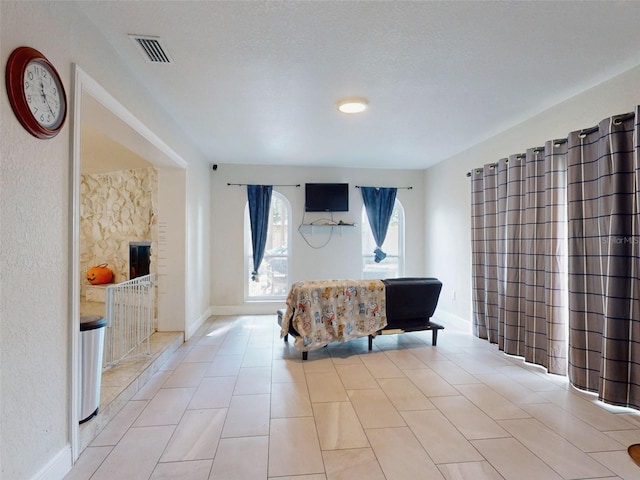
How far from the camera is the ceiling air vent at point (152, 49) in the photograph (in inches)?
81.4

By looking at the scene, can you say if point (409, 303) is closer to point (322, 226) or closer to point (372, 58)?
point (322, 226)

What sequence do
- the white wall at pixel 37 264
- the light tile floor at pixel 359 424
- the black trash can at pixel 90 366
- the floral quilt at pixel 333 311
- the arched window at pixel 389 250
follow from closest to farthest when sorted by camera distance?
the white wall at pixel 37 264 < the light tile floor at pixel 359 424 < the black trash can at pixel 90 366 < the floral quilt at pixel 333 311 < the arched window at pixel 389 250

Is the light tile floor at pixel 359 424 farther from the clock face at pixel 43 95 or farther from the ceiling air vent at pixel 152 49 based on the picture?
the ceiling air vent at pixel 152 49

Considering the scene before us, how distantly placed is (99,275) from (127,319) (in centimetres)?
264

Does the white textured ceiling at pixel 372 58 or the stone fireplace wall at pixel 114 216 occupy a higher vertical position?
the white textured ceiling at pixel 372 58

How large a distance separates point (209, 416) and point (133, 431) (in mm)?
485

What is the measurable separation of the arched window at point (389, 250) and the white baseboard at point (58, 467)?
4.68 meters

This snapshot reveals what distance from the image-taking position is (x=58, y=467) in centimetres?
168

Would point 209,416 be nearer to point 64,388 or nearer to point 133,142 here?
point 64,388

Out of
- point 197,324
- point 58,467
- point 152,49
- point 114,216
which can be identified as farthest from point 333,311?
point 114,216

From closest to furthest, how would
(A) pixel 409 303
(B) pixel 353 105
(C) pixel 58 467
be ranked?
(C) pixel 58 467, (B) pixel 353 105, (A) pixel 409 303

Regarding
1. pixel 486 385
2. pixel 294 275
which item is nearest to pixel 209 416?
pixel 486 385

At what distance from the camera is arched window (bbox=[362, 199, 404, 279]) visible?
5.91m

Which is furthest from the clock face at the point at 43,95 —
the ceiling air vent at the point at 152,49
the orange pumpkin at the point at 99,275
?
the orange pumpkin at the point at 99,275
